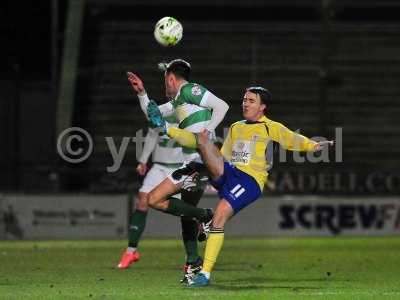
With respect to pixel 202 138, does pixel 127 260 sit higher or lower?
lower

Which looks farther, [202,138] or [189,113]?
[189,113]

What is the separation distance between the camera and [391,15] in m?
29.2

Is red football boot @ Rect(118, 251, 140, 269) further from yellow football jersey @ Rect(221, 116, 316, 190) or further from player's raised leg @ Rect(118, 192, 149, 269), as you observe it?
yellow football jersey @ Rect(221, 116, 316, 190)

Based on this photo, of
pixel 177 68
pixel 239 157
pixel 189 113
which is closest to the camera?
pixel 239 157

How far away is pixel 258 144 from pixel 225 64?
52.4ft

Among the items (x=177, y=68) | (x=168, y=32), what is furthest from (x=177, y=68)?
(x=168, y=32)

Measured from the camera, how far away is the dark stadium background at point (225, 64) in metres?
26.0

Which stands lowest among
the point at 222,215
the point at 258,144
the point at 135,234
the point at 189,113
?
the point at 135,234

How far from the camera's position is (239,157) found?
12.1 metres

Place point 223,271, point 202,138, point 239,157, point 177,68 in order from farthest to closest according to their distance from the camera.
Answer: point 223,271 → point 177,68 → point 239,157 → point 202,138

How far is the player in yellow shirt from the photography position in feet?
38.4

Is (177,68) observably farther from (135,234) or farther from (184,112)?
(135,234)

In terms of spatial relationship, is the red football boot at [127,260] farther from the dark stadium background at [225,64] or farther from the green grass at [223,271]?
the dark stadium background at [225,64]

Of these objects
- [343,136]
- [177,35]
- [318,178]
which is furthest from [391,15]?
[177,35]
